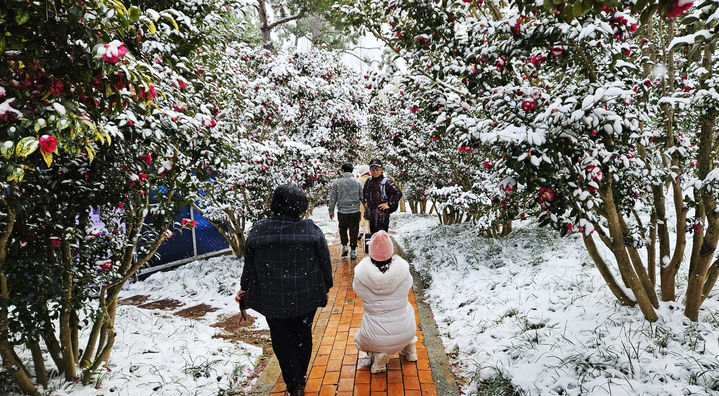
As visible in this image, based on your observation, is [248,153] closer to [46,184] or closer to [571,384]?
[46,184]

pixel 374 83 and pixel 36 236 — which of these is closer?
pixel 36 236

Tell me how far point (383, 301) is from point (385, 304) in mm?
31

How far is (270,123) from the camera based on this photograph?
7801 millimetres

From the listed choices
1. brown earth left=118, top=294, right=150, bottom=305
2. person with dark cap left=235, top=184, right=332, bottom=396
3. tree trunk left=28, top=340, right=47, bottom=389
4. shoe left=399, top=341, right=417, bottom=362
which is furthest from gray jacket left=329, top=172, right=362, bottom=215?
tree trunk left=28, top=340, right=47, bottom=389

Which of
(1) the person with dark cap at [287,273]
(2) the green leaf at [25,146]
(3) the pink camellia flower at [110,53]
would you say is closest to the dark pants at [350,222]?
(1) the person with dark cap at [287,273]

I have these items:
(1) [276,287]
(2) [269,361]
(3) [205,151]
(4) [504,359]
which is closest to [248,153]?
(3) [205,151]

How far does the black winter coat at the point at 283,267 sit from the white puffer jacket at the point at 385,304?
0.50 meters

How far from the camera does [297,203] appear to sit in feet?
9.82

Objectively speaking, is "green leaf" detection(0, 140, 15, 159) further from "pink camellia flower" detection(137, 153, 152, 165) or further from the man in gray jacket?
the man in gray jacket

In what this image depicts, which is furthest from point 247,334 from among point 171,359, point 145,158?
point 145,158

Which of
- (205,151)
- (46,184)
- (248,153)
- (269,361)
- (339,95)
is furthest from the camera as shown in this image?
(339,95)

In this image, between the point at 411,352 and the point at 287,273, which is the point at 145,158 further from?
the point at 411,352

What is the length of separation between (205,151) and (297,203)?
3.79ft

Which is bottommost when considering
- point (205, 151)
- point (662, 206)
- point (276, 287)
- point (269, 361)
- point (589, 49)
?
point (269, 361)
